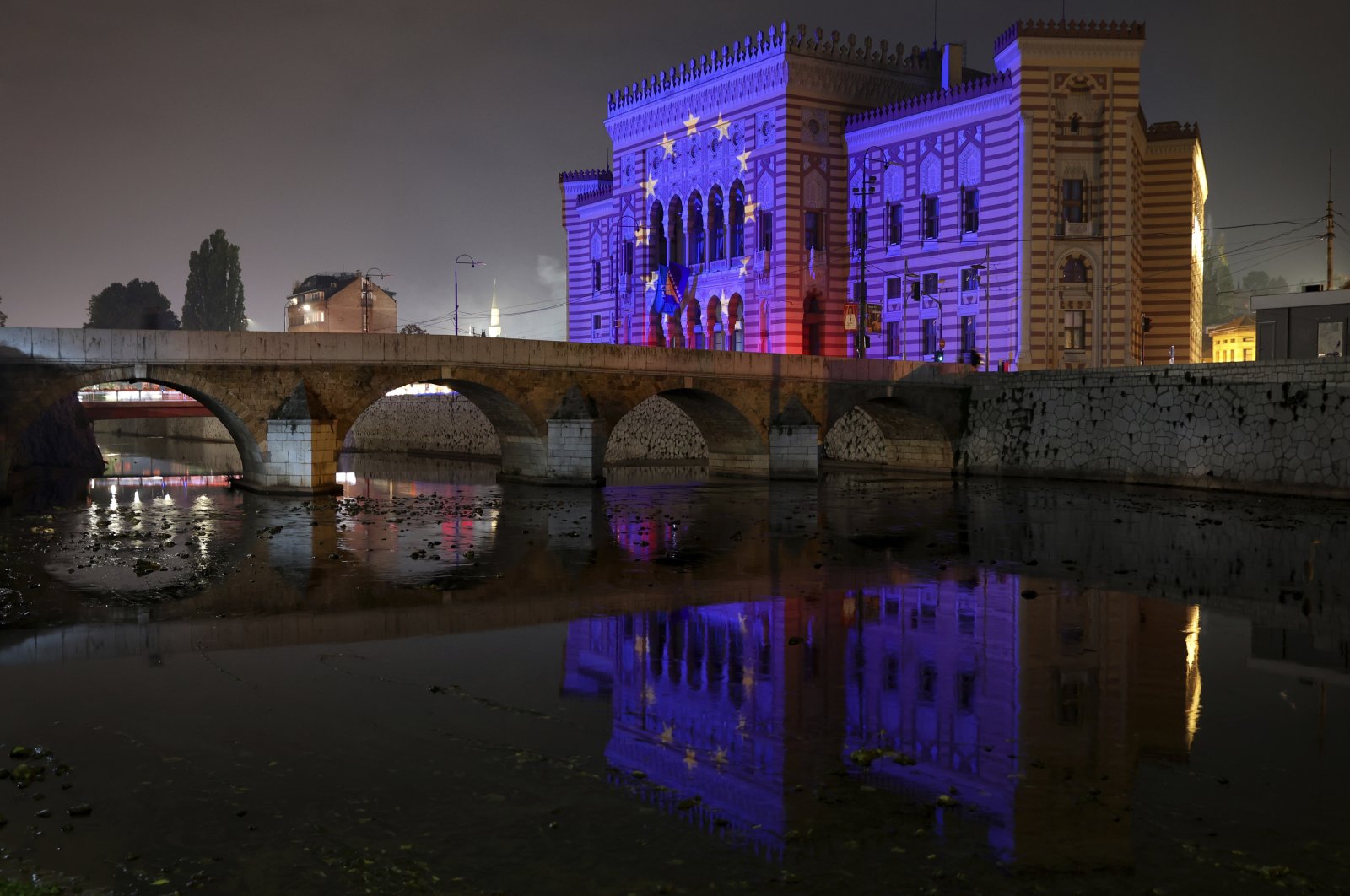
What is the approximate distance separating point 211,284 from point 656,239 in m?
63.0

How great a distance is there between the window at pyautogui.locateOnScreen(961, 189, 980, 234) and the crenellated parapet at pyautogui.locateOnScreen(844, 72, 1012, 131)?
4237 millimetres

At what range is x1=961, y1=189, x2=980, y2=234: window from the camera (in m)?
51.6

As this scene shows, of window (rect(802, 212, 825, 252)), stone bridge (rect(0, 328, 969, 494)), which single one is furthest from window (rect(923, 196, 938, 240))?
stone bridge (rect(0, 328, 969, 494))

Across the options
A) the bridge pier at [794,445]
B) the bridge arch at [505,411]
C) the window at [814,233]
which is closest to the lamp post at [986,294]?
the window at [814,233]

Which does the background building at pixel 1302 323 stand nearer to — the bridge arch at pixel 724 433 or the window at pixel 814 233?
the bridge arch at pixel 724 433

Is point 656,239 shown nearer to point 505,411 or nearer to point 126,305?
point 505,411

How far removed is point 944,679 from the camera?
12.5m

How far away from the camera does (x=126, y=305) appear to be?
139250mm

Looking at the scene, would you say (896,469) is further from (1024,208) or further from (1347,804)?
(1347,804)

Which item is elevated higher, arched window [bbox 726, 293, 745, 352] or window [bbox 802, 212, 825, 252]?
window [bbox 802, 212, 825, 252]

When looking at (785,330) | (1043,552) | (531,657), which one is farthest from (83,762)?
(785,330)

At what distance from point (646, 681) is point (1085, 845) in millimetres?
5424

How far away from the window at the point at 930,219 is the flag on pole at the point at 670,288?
43.4 ft

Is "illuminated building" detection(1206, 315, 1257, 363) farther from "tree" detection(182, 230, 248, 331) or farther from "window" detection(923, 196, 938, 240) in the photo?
"tree" detection(182, 230, 248, 331)
